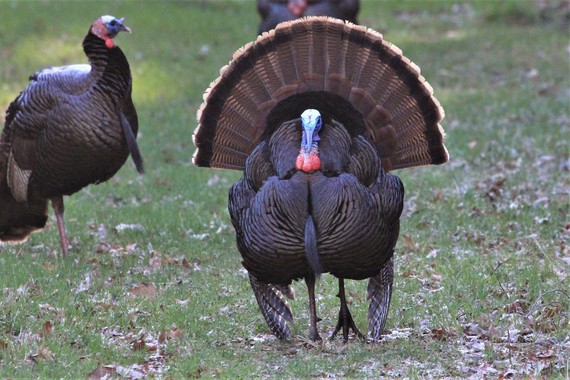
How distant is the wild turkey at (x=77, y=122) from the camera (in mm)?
7984

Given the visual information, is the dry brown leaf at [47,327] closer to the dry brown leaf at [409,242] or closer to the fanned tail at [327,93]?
the fanned tail at [327,93]

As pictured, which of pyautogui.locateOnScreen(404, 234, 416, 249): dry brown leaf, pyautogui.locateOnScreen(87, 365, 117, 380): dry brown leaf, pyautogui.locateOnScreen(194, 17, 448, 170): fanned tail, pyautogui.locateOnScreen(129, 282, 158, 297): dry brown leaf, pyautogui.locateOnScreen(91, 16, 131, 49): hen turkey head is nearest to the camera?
pyautogui.locateOnScreen(87, 365, 117, 380): dry brown leaf

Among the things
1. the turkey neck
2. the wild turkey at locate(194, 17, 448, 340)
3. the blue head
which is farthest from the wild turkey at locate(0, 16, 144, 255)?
the blue head

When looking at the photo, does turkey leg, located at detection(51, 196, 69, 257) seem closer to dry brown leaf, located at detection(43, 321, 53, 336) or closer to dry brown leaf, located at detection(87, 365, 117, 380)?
dry brown leaf, located at detection(43, 321, 53, 336)

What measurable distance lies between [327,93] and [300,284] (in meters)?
1.94

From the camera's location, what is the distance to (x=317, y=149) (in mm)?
5793

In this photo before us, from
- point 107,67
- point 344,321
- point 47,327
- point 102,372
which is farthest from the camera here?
point 107,67

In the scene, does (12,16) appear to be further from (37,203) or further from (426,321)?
(426,321)

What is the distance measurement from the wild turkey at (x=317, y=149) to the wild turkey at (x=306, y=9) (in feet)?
21.3

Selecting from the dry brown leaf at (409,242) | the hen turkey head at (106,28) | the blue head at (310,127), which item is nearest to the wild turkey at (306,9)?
the dry brown leaf at (409,242)

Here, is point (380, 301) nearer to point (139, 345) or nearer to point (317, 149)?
point (317, 149)

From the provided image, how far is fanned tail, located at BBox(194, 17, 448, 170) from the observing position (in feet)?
20.9

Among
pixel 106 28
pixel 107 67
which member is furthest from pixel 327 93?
pixel 106 28

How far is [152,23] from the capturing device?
65.6ft
